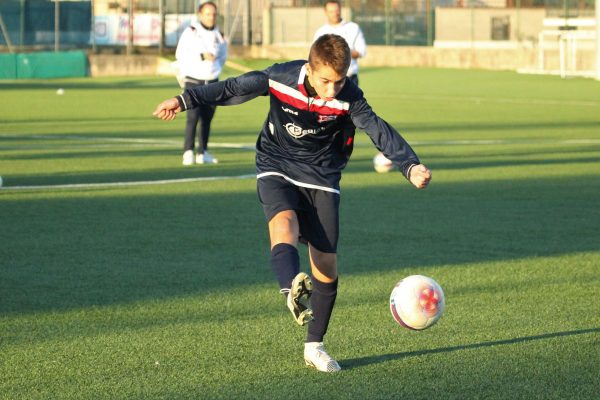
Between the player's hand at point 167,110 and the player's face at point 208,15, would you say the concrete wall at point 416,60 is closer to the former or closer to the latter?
the player's face at point 208,15

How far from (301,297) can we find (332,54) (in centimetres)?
121

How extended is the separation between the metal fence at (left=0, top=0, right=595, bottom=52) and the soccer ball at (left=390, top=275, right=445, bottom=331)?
1640 inches

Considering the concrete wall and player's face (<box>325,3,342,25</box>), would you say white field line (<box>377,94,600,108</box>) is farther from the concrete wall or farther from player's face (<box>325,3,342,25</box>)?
player's face (<box>325,3,342,25</box>)

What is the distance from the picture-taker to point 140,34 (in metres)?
49.9

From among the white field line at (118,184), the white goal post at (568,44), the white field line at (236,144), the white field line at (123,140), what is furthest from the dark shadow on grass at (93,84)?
the white field line at (118,184)

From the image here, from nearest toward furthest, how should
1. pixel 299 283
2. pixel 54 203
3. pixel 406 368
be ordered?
pixel 299 283, pixel 406 368, pixel 54 203

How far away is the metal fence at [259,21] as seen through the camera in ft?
154

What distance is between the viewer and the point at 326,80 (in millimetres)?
6160

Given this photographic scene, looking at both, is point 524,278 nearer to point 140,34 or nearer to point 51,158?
point 51,158

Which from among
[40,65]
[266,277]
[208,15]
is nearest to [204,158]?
[208,15]

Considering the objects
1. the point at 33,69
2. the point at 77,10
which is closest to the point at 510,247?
the point at 33,69

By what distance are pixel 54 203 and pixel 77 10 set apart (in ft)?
119

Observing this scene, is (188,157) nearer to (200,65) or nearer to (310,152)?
(200,65)

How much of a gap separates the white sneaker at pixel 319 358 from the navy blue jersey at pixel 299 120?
843 millimetres
